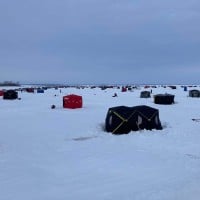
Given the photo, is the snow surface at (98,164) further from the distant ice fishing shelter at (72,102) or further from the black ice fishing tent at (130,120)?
the distant ice fishing shelter at (72,102)

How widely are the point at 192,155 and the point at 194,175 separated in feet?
8.57

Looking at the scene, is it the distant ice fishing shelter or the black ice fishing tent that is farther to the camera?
the distant ice fishing shelter

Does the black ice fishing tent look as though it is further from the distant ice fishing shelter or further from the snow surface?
the distant ice fishing shelter

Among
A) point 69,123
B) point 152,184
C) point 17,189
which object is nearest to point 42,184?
point 17,189

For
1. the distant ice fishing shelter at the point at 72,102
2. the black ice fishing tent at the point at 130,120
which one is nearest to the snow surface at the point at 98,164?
the black ice fishing tent at the point at 130,120

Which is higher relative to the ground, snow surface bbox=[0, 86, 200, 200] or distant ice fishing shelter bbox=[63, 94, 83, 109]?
distant ice fishing shelter bbox=[63, 94, 83, 109]

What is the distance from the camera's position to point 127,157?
11.4 m

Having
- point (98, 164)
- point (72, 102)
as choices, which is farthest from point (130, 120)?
point (72, 102)

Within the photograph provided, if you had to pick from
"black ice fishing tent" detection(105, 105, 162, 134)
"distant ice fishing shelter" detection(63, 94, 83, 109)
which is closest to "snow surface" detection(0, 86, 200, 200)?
"black ice fishing tent" detection(105, 105, 162, 134)

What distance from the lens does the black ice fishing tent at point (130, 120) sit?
54.2 ft

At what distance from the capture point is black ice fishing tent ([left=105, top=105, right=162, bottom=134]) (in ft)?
54.2

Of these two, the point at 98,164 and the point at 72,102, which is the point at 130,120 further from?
the point at 72,102

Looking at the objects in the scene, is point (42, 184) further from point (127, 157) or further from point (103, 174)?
point (127, 157)

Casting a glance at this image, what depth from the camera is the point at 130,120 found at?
55.3 ft
